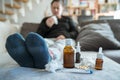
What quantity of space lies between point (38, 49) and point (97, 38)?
1023 millimetres

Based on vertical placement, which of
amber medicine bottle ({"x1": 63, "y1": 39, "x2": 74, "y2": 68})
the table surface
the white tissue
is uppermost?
amber medicine bottle ({"x1": 63, "y1": 39, "x2": 74, "y2": 68})

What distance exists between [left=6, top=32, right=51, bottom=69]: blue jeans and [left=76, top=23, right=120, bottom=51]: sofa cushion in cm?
88

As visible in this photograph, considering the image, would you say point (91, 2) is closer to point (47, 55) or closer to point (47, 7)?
point (47, 7)

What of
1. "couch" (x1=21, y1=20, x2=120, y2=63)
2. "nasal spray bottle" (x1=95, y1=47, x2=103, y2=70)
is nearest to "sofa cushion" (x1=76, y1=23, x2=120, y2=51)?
"couch" (x1=21, y1=20, x2=120, y2=63)

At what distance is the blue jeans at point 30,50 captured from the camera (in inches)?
48.3

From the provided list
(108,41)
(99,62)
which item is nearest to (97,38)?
(108,41)

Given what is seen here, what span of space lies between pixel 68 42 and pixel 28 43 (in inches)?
9.8

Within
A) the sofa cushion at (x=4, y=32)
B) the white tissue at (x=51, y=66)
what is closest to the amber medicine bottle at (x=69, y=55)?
the white tissue at (x=51, y=66)

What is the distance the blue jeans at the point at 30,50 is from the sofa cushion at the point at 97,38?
2.89ft

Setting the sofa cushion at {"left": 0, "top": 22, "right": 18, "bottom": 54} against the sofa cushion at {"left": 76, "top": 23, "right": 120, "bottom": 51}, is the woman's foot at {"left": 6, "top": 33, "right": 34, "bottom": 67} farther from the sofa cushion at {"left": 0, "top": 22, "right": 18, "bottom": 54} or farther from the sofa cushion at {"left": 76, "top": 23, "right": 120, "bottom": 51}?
the sofa cushion at {"left": 0, "top": 22, "right": 18, "bottom": 54}

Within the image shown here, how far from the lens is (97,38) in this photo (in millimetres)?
2100

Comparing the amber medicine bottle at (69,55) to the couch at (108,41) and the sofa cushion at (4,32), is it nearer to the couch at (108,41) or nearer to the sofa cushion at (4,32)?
the couch at (108,41)

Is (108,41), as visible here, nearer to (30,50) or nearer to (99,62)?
(99,62)

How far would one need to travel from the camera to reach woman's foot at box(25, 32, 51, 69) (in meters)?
1.22
